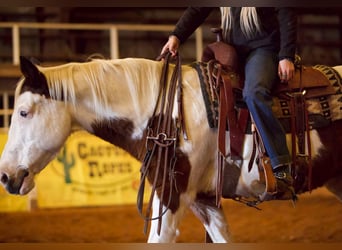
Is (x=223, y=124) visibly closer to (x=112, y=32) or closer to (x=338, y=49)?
(x=112, y=32)

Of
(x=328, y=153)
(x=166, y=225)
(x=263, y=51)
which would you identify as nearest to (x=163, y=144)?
(x=166, y=225)

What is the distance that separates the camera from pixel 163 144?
1669 millimetres

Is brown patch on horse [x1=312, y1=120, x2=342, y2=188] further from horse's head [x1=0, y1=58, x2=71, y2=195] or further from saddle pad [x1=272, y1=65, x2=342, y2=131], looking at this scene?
horse's head [x1=0, y1=58, x2=71, y2=195]

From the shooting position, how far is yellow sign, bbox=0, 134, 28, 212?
4193 millimetres

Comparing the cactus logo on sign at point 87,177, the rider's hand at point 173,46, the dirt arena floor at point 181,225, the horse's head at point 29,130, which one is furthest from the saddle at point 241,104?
the cactus logo on sign at point 87,177

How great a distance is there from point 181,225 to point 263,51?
2.33 m

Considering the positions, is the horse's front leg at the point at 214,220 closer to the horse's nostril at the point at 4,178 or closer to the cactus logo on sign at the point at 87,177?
the horse's nostril at the point at 4,178

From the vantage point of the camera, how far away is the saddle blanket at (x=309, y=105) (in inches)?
67.6

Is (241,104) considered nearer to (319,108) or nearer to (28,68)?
(319,108)

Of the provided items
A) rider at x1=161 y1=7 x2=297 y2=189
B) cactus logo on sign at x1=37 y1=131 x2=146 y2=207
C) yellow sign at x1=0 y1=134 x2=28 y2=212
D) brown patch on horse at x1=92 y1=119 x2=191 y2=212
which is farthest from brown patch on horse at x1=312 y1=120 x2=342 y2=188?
yellow sign at x1=0 y1=134 x2=28 y2=212

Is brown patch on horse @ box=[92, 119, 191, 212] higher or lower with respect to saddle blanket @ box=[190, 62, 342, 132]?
lower

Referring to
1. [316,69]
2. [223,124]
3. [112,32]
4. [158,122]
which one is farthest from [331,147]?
[112,32]

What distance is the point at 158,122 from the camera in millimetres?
1703

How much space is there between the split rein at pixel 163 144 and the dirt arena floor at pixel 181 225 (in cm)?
176
